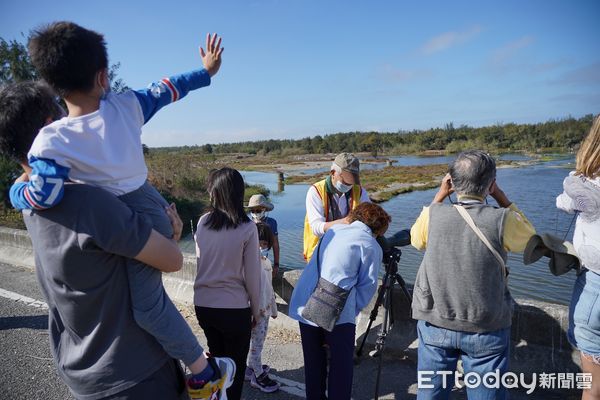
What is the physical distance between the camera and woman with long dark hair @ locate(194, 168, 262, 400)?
2730 millimetres

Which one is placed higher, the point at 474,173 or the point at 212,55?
the point at 212,55

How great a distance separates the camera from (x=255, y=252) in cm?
277

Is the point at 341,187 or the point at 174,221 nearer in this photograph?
the point at 174,221

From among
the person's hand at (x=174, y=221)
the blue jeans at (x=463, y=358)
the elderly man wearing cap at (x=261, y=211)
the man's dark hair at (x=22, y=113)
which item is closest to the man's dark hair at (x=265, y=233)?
the elderly man wearing cap at (x=261, y=211)

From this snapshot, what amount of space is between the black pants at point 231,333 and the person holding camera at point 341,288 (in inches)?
14.4

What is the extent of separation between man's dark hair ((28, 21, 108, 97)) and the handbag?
1821mm

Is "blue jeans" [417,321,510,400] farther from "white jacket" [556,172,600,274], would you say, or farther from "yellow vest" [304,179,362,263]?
"yellow vest" [304,179,362,263]

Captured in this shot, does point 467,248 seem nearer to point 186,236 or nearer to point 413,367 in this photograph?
point 413,367

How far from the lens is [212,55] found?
2111mm

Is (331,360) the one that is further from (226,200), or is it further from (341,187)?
(341,187)

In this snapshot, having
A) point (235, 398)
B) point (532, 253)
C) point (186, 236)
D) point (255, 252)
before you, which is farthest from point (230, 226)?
point (186, 236)

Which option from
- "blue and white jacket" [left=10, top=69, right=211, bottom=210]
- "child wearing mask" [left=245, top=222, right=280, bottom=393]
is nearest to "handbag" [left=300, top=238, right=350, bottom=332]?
"child wearing mask" [left=245, top=222, right=280, bottom=393]

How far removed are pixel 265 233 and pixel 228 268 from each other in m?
1.17

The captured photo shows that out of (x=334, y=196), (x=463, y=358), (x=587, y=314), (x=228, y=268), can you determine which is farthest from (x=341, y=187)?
(x=587, y=314)
